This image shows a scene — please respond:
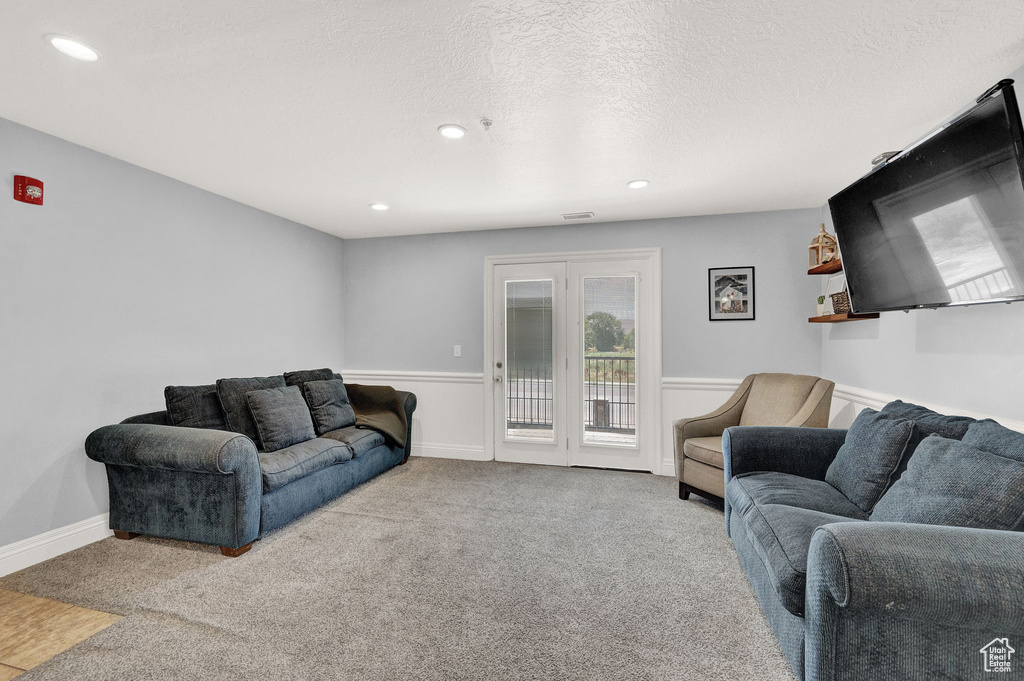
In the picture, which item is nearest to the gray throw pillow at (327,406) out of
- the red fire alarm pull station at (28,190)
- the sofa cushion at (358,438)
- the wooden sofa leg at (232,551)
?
the sofa cushion at (358,438)

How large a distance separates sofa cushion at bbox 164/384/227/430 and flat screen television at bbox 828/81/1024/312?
4.02 meters

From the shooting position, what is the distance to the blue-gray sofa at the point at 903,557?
1193 millimetres

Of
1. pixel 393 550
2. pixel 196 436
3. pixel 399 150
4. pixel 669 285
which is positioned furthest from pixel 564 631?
pixel 669 285

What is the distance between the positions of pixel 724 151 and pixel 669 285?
64.1 inches

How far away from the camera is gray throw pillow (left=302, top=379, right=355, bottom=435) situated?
382 centimetres

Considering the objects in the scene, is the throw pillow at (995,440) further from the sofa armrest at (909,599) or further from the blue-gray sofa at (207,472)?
the blue-gray sofa at (207,472)

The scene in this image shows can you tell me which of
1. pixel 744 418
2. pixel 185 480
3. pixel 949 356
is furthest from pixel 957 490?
pixel 185 480

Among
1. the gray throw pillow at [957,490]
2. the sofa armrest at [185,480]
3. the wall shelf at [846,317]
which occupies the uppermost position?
the wall shelf at [846,317]

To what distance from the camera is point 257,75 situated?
201 cm

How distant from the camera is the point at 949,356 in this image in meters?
2.38

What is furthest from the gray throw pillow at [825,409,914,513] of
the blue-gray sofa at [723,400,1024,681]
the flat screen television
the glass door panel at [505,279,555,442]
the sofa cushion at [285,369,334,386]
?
the sofa cushion at [285,369,334,386]

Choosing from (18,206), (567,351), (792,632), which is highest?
(18,206)

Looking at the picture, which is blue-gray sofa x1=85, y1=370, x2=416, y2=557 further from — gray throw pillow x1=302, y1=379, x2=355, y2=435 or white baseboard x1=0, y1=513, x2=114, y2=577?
gray throw pillow x1=302, y1=379, x2=355, y2=435

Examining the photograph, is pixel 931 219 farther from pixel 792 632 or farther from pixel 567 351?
pixel 567 351
